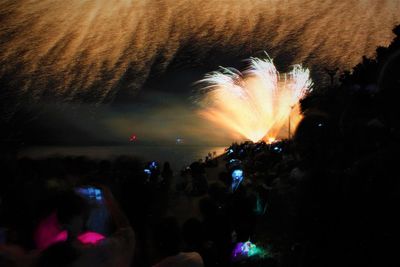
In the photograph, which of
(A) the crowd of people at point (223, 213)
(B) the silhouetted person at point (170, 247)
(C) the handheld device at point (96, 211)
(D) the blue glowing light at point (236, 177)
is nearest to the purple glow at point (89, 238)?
(A) the crowd of people at point (223, 213)

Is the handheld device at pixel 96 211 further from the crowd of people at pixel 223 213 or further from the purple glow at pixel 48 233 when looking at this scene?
the purple glow at pixel 48 233

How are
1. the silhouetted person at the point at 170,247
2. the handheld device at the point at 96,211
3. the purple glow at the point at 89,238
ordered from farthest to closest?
the handheld device at the point at 96,211 → the purple glow at the point at 89,238 → the silhouetted person at the point at 170,247

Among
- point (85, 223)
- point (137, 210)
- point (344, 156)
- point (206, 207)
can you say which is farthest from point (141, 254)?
point (344, 156)

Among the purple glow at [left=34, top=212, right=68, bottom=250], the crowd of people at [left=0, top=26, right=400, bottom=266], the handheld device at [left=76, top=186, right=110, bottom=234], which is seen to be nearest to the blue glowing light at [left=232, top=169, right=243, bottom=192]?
the crowd of people at [left=0, top=26, right=400, bottom=266]

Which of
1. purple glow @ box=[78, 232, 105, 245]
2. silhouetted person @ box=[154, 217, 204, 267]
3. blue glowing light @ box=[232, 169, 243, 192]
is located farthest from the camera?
blue glowing light @ box=[232, 169, 243, 192]

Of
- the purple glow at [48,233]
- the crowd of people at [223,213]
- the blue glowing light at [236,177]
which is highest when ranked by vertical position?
the purple glow at [48,233]

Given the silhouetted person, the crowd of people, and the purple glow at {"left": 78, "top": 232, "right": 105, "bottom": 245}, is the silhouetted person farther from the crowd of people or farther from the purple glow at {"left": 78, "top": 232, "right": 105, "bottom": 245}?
A: the purple glow at {"left": 78, "top": 232, "right": 105, "bottom": 245}

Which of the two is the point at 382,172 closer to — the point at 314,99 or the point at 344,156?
the point at 344,156

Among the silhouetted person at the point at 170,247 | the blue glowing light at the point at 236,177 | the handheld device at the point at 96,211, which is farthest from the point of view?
the blue glowing light at the point at 236,177
